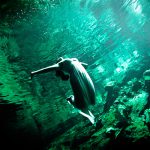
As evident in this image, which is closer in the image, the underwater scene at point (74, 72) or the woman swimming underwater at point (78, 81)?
the woman swimming underwater at point (78, 81)

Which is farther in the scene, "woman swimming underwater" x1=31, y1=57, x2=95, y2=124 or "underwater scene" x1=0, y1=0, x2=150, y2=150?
"underwater scene" x1=0, y1=0, x2=150, y2=150

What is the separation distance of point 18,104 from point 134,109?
9.13 m

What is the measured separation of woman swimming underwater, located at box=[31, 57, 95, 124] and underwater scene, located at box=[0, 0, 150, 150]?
0.05 feet

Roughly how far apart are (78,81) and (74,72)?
0.19 m

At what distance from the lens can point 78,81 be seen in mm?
3160

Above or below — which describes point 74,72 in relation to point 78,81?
above

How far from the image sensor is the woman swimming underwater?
315 centimetres

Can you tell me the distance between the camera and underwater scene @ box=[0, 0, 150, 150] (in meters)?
7.68

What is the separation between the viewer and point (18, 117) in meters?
17.4

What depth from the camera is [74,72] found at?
3260 millimetres

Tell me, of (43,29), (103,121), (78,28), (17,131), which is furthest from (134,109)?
(17,131)

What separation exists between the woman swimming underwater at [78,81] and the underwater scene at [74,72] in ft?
0.05

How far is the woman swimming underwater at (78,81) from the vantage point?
3154 mm

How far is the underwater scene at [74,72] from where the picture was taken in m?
7.68
